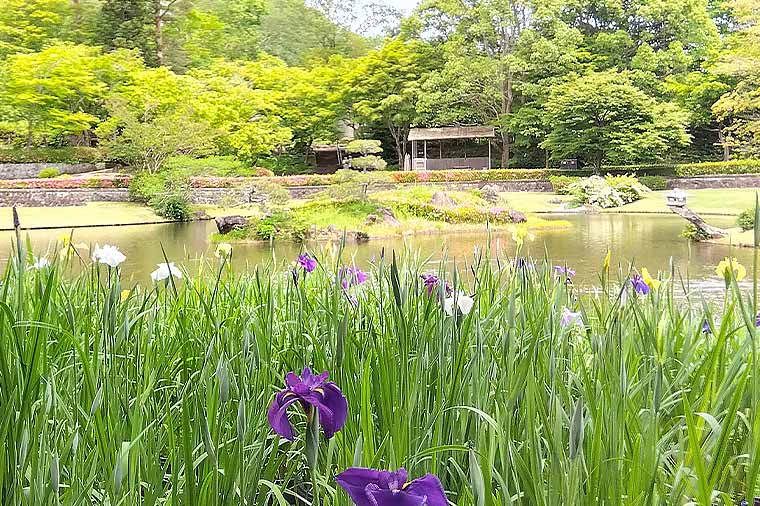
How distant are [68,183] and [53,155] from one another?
12.2 ft

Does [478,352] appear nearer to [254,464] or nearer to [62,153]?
[254,464]

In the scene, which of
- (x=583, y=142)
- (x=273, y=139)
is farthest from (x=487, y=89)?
(x=273, y=139)

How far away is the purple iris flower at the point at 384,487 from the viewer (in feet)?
0.93

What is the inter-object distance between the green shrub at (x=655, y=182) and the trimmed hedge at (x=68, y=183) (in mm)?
9695

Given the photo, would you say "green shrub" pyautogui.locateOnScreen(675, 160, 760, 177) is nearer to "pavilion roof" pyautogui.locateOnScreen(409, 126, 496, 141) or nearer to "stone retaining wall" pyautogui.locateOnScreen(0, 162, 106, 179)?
"pavilion roof" pyautogui.locateOnScreen(409, 126, 496, 141)

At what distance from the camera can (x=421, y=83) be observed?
17062 millimetres

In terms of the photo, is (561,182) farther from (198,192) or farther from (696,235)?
(198,192)

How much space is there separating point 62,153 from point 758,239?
16.5 metres

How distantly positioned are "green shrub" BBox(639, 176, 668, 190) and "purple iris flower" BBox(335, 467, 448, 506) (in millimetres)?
14189

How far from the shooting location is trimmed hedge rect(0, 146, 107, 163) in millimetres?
14945

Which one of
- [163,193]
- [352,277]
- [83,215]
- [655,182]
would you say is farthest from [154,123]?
[352,277]

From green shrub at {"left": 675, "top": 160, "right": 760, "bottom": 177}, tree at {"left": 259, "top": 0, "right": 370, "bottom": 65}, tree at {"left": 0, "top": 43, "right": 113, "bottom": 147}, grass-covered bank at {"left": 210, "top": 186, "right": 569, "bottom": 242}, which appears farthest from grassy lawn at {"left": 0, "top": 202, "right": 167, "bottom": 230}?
tree at {"left": 259, "top": 0, "right": 370, "bottom": 65}

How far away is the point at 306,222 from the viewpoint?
757 centimetres

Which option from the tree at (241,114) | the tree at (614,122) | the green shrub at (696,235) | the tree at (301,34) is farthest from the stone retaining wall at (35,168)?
the green shrub at (696,235)
